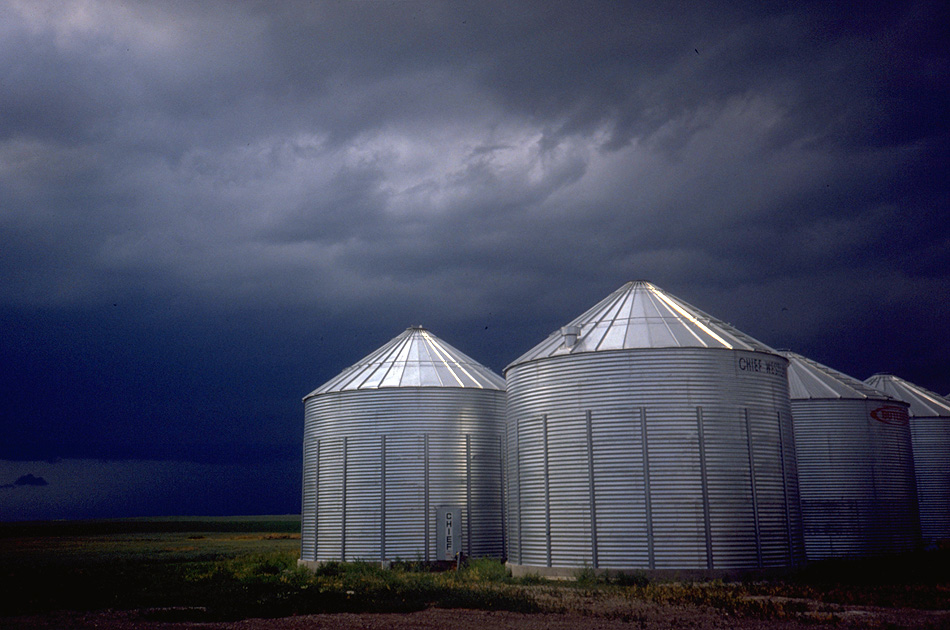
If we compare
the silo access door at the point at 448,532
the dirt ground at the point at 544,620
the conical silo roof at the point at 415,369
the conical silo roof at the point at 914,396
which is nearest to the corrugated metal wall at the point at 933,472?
the conical silo roof at the point at 914,396

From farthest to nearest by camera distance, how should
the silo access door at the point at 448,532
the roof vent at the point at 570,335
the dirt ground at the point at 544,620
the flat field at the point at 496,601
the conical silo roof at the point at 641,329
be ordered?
the silo access door at the point at 448,532 < the roof vent at the point at 570,335 < the conical silo roof at the point at 641,329 < the flat field at the point at 496,601 < the dirt ground at the point at 544,620

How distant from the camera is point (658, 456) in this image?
2870 cm

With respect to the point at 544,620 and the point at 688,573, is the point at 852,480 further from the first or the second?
the point at 544,620

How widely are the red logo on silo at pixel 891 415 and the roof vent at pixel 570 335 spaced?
65.8 ft

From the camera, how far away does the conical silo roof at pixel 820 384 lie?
41031 mm

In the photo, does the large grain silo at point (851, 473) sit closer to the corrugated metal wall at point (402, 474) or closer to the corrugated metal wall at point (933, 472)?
the corrugated metal wall at point (933, 472)

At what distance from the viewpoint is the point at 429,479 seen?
38.3 m

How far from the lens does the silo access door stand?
37375mm

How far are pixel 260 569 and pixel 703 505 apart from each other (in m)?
23.9

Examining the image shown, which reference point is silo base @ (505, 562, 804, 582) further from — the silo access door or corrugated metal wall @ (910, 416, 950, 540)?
corrugated metal wall @ (910, 416, 950, 540)

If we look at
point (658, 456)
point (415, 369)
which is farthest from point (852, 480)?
point (415, 369)

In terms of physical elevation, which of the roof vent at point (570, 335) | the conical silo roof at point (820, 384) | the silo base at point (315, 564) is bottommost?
the silo base at point (315, 564)

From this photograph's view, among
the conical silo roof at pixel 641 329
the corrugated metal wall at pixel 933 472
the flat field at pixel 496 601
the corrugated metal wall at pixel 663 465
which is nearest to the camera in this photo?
the flat field at pixel 496 601

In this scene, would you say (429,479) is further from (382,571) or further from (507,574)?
(507,574)
